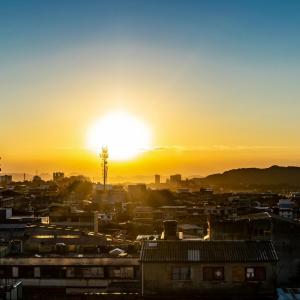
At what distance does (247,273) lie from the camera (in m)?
35.2

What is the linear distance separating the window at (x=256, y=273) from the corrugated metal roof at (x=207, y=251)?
566mm

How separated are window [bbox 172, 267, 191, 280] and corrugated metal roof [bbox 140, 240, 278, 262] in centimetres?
56

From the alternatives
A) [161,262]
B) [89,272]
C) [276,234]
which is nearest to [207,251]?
[161,262]

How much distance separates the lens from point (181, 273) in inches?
1389

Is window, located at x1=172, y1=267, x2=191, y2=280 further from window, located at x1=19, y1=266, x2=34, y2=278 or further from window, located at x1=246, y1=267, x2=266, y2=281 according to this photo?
window, located at x1=19, y1=266, x2=34, y2=278

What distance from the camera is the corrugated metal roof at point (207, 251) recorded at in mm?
35219

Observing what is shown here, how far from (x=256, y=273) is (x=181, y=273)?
14.8 feet

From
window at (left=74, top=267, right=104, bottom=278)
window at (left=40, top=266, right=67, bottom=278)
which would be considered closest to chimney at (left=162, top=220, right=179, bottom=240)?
window at (left=74, top=267, right=104, bottom=278)

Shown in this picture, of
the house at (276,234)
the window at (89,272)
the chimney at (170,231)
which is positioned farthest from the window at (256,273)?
the window at (89,272)

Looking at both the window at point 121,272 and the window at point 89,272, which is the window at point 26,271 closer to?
the window at point 89,272

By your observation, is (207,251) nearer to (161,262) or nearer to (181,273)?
(181,273)

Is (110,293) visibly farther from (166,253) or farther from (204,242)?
(204,242)

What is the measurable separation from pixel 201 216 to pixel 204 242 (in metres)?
65.9

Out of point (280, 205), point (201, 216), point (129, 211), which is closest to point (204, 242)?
point (201, 216)
